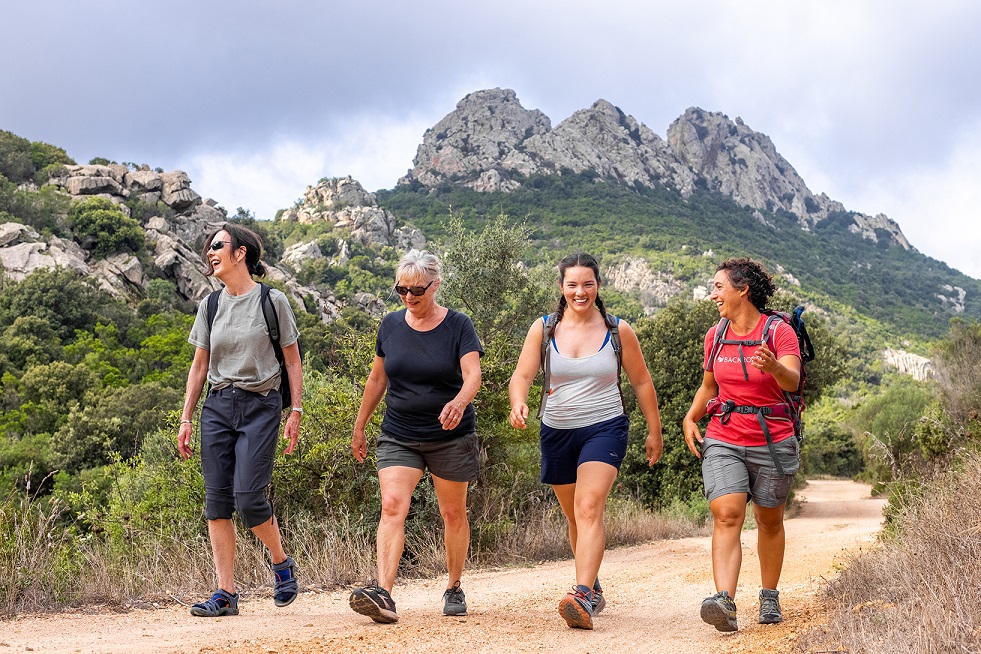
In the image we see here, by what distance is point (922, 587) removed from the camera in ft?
12.4

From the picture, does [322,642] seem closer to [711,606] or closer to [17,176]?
[711,606]

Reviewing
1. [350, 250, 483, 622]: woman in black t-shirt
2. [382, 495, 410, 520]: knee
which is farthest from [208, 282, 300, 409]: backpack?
[382, 495, 410, 520]: knee

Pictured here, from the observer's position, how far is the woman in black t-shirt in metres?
4.50

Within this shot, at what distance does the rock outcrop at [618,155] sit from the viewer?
11681cm

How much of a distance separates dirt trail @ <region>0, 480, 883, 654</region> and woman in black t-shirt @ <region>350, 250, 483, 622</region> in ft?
1.49

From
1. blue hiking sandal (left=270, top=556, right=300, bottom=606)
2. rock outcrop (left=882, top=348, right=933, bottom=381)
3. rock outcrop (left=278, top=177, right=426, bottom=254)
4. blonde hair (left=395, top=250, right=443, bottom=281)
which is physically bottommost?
blue hiking sandal (left=270, top=556, right=300, bottom=606)

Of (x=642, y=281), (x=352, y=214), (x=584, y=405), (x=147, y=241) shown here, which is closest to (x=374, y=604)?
(x=584, y=405)

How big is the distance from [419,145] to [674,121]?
59130mm

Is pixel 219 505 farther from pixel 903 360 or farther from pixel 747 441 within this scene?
pixel 903 360

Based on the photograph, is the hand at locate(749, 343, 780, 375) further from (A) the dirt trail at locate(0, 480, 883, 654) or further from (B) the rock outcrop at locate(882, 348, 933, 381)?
(B) the rock outcrop at locate(882, 348, 933, 381)

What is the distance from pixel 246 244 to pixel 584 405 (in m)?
2.30

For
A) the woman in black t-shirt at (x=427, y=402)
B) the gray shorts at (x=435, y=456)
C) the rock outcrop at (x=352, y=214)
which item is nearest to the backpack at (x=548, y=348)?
the woman in black t-shirt at (x=427, y=402)

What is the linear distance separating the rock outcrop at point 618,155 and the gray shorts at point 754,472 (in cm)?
10263

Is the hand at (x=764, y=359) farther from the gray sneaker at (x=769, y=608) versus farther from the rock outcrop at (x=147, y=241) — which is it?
the rock outcrop at (x=147, y=241)
